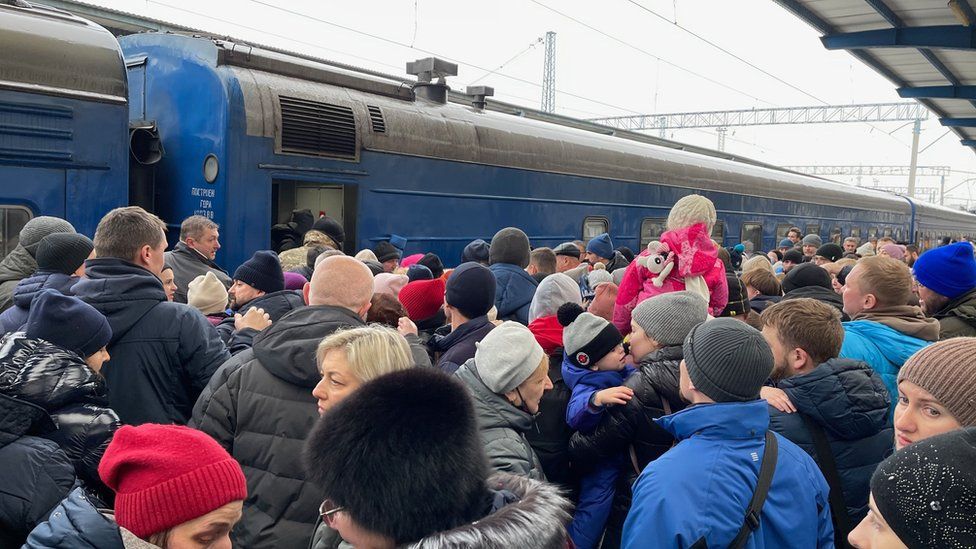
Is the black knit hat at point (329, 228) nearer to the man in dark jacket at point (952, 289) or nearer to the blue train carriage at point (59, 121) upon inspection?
the blue train carriage at point (59, 121)

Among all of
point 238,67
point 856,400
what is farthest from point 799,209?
point 856,400

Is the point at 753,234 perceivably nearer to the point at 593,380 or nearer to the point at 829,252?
the point at 829,252

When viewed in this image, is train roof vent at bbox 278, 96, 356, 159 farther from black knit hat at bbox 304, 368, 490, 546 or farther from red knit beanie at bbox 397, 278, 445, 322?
black knit hat at bbox 304, 368, 490, 546

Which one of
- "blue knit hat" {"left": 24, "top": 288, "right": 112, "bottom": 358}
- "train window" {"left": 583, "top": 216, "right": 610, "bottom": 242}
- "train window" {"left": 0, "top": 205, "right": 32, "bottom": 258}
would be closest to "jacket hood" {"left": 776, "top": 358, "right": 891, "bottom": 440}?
"blue knit hat" {"left": 24, "top": 288, "right": 112, "bottom": 358}

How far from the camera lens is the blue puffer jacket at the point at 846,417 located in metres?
2.18

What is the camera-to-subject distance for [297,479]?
6.95 feet

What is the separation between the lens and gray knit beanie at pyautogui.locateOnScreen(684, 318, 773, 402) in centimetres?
183

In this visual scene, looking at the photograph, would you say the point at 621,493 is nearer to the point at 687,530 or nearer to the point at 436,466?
the point at 687,530

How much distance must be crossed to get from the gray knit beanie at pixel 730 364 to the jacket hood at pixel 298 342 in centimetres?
114

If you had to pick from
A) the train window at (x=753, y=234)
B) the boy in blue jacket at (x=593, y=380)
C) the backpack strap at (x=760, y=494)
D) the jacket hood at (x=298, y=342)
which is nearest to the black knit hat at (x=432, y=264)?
the boy in blue jacket at (x=593, y=380)

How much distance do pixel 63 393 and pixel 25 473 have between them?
0.23 meters

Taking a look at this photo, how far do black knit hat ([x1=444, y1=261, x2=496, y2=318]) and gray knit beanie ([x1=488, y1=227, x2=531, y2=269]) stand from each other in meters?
1.32

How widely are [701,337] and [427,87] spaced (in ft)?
21.3

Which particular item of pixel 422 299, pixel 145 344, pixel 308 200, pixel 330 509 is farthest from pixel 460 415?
pixel 308 200
